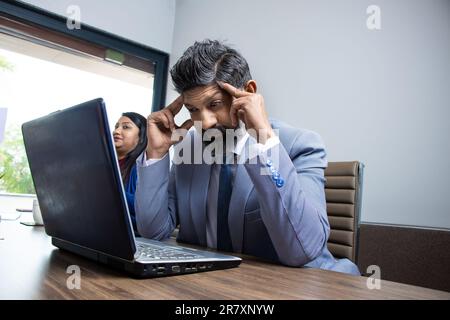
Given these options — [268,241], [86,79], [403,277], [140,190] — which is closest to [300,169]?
[268,241]

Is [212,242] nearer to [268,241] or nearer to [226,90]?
[268,241]

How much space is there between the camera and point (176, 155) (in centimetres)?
127

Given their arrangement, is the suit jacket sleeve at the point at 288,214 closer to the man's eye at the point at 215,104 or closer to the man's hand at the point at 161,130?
the man's eye at the point at 215,104

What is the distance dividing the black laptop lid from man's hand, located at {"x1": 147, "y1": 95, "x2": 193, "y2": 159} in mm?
413

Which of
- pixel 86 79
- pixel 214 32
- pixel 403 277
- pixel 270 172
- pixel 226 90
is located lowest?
pixel 403 277

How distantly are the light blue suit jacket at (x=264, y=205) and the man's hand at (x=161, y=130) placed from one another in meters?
0.04

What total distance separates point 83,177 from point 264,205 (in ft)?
1.21

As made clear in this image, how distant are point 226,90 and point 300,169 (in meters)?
0.30

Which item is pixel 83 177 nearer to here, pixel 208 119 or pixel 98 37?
pixel 208 119

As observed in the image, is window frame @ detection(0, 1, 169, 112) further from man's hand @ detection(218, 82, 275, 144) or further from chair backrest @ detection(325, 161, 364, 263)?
man's hand @ detection(218, 82, 275, 144)

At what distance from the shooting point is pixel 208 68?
99 cm

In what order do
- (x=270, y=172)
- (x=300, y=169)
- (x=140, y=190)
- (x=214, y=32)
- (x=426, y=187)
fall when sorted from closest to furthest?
(x=270, y=172), (x=300, y=169), (x=140, y=190), (x=426, y=187), (x=214, y=32)

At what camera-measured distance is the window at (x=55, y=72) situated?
255 centimetres

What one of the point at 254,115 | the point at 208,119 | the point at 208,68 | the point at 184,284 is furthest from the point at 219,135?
the point at 184,284
